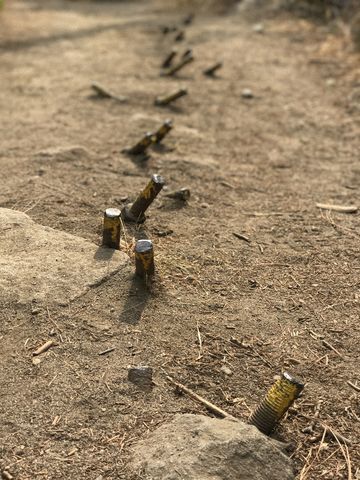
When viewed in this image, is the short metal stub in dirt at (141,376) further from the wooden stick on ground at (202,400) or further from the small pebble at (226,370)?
the small pebble at (226,370)

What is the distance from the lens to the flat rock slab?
9.75ft

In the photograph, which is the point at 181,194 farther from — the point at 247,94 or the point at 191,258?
the point at 247,94

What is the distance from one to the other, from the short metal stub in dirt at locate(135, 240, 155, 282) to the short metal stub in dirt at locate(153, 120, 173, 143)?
1.85 metres

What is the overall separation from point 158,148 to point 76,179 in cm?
95

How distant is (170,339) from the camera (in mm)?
2844

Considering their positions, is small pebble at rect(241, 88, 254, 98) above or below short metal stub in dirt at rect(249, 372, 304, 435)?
below

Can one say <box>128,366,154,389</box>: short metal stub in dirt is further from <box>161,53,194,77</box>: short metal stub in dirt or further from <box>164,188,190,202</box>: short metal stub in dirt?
<box>161,53,194,77</box>: short metal stub in dirt

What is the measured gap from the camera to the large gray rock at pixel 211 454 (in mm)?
2168

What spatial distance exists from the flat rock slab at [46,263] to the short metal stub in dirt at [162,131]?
162cm

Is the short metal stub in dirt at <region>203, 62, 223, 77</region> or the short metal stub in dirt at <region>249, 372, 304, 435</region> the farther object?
the short metal stub in dirt at <region>203, 62, 223, 77</region>

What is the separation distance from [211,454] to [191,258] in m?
1.43

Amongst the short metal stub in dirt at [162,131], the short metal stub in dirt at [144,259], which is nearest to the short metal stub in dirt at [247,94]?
the short metal stub in dirt at [162,131]

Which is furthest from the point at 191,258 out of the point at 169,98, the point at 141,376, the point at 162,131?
the point at 169,98

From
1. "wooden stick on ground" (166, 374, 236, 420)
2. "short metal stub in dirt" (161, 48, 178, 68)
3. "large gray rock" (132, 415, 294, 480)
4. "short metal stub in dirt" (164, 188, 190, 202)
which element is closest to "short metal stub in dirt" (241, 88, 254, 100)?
"short metal stub in dirt" (161, 48, 178, 68)
